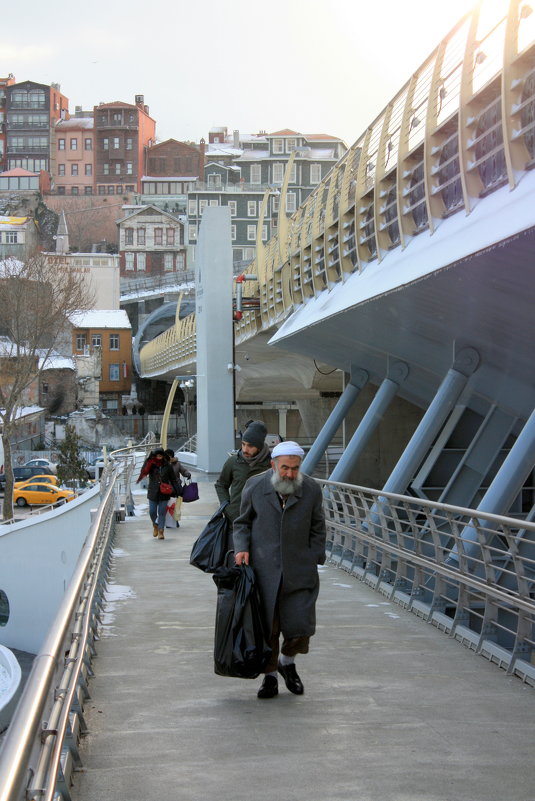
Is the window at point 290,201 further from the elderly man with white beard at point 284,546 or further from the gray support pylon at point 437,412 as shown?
the elderly man with white beard at point 284,546

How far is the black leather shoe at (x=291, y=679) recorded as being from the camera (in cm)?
719

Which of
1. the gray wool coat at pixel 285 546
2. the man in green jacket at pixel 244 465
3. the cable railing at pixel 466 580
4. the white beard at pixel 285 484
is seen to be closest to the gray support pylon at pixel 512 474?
the cable railing at pixel 466 580

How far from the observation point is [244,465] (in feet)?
29.9

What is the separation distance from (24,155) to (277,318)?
127 metres

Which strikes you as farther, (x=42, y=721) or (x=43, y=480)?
(x=43, y=480)

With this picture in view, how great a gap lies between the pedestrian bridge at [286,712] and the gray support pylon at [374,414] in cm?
1064

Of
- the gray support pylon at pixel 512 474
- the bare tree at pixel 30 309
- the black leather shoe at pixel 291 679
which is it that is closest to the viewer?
the black leather shoe at pixel 291 679

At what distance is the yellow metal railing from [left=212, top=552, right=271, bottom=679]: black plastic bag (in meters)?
6.06

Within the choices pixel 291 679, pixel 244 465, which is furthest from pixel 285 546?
pixel 244 465

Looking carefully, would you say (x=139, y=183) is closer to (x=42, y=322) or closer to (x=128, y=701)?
(x=42, y=322)

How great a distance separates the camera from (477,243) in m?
12.0

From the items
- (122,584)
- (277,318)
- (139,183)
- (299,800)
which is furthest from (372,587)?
(139,183)

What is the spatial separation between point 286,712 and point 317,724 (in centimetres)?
Result: 34

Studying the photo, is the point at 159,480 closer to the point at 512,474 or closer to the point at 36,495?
the point at 512,474
